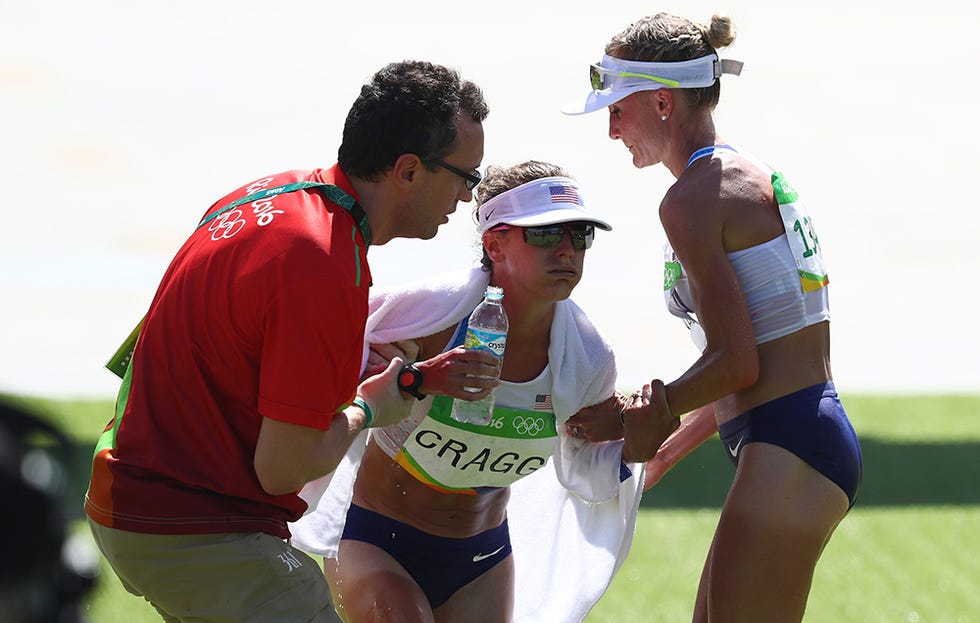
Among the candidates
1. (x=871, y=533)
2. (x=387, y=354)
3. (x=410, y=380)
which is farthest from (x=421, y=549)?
(x=871, y=533)

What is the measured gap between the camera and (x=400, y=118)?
3715 millimetres

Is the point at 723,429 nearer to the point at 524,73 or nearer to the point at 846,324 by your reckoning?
the point at 846,324

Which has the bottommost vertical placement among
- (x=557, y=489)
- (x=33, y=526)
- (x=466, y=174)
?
(x=557, y=489)

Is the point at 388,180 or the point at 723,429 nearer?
the point at 388,180

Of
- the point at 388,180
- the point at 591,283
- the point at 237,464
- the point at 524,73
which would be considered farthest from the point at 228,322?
the point at 524,73

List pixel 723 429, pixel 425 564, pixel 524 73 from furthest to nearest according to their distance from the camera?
pixel 524 73, pixel 425 564, pixel 723 429

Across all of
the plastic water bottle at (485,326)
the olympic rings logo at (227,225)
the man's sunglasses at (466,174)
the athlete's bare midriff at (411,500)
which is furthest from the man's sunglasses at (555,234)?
the olympic rings logo at (227,225)

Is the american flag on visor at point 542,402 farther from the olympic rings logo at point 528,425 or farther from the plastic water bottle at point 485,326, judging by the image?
the plastic water bottle at point 485,326

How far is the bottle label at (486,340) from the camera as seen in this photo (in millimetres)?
4137

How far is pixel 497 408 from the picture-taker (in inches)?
178

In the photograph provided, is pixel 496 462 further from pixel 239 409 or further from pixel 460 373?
pixel 239 409

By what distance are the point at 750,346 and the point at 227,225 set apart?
170cm

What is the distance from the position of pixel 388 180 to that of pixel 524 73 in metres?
22.9

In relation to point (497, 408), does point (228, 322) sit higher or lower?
higher
